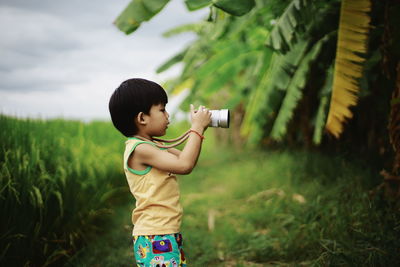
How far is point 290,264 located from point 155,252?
1130 mm

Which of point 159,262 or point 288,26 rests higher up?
point 288,26

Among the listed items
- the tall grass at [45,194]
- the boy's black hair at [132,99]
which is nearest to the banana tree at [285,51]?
the boy's black hair at [132,99]

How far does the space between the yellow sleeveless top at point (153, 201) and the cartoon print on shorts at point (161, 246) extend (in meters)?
0.04

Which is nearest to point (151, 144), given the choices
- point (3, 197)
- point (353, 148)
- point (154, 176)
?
point (154, 176)

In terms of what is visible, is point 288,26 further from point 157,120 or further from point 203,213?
point 203,213

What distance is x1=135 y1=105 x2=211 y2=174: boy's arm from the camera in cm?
147

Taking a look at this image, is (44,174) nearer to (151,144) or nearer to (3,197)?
(3,197)

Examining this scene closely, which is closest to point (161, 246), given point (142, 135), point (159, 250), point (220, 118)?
point (159, 250)

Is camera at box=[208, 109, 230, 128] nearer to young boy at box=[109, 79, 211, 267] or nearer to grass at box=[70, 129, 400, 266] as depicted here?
young boy at box=[109, 79, 211, 267]

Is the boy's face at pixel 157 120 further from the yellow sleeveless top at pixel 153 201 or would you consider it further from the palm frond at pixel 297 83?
the palm frond at pixel 297 83

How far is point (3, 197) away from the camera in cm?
210

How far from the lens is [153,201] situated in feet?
4.99

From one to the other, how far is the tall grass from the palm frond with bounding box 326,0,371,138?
74.3 inches

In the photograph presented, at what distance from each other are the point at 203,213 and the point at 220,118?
2219mm
